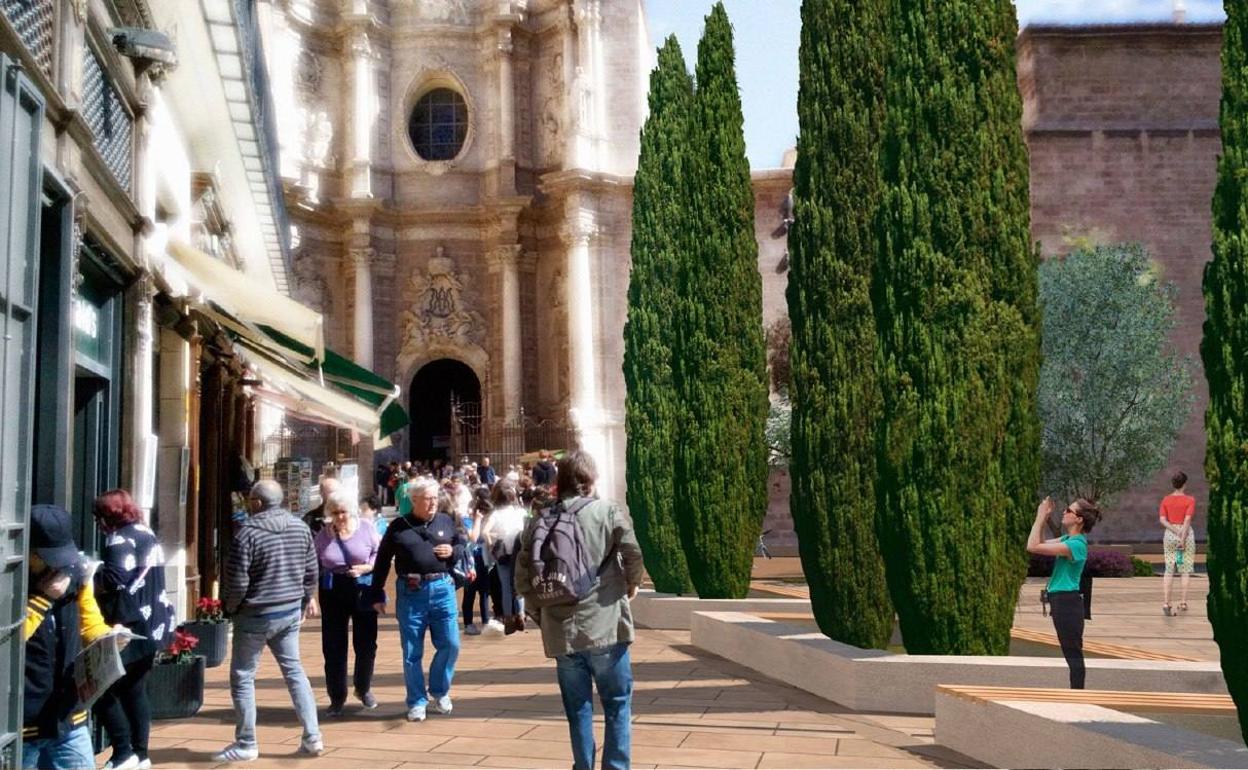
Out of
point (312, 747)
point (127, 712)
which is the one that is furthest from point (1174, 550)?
point (127, 712)

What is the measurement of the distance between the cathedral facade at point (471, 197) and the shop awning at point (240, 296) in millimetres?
19545

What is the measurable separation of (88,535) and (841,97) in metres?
6.75

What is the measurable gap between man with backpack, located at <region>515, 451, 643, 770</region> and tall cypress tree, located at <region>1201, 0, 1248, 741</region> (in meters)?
2.72

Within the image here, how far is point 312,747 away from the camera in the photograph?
688 centimetres

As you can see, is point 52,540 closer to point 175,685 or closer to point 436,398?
point 175,685

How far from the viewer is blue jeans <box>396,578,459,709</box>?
26.0 ft

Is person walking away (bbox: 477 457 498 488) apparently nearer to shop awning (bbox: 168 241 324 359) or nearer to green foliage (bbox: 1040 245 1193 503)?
green foliage (bbox: 1040 245 1193 503)

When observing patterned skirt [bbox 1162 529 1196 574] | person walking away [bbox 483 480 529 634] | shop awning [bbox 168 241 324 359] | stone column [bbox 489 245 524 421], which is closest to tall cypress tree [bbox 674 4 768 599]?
person walking away [bbox 483 480 529 634]

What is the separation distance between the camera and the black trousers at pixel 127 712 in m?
6.23

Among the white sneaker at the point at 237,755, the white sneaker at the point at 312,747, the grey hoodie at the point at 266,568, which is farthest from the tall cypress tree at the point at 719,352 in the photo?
the white sneaker at the point at 237,755

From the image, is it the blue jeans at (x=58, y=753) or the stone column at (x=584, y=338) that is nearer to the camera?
the blue jeans at (x=58, y=753)

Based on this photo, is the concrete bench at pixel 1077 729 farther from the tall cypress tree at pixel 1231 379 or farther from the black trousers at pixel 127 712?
the black trousers at pixel 127 712

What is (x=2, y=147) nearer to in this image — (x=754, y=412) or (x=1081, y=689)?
(x=1081, y=689)

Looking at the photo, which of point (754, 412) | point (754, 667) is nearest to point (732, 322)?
point (754, 412)
